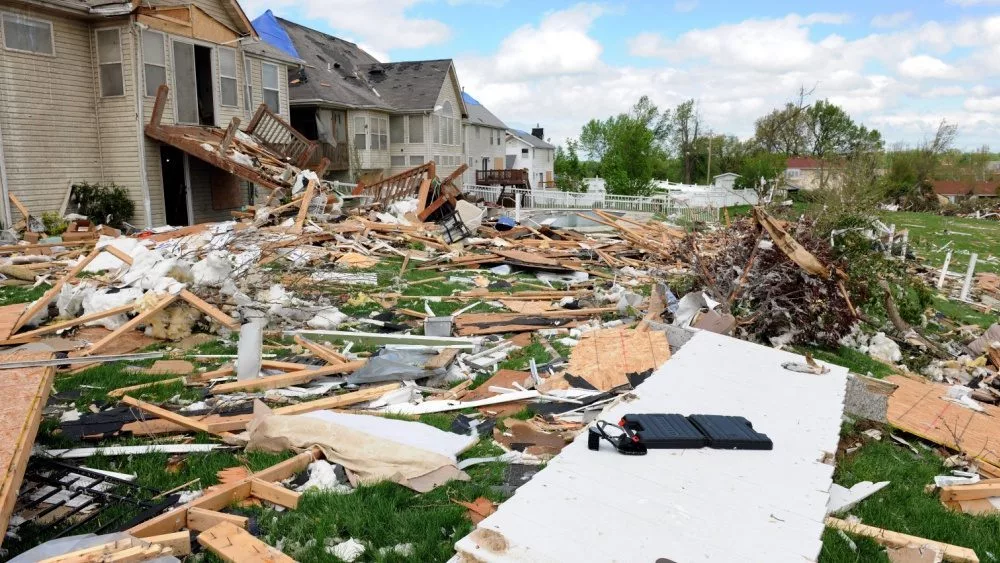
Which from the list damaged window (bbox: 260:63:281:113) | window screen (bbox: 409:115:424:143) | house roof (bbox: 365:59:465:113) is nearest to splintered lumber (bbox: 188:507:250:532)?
damaged window (bbox: 260:63:281:113)

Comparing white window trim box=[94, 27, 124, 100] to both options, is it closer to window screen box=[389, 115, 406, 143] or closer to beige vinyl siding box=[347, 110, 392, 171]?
beige vinyl siding box=[347, 110, 392, 171]

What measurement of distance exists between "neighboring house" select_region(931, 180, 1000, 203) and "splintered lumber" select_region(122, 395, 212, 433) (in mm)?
56415

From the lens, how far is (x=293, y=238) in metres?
13.6

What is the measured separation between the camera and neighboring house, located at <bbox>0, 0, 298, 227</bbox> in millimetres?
14914

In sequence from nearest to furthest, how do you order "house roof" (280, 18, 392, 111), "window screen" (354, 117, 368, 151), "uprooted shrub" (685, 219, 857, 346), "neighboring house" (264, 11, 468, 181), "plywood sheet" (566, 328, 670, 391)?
"plywood sheet" (566, 328, 670, 391) < "uprooted shrub" (685, 219, 857, 346) < "house roof" (280, 18, 392, 111) < "neighboring house" (264, 11, 468, 181) < "window screen" (354, 117, 368, 151)

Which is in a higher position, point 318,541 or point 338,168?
point 338,168

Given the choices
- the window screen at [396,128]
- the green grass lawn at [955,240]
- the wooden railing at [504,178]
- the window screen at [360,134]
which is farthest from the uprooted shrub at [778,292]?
the wooden railing at [504,178]

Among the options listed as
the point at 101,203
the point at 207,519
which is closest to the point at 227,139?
the point at 101,203

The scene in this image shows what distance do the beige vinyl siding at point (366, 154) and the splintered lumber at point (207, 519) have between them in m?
27.5

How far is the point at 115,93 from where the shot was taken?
16625mm

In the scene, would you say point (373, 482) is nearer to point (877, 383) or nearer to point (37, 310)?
point (877, 383)

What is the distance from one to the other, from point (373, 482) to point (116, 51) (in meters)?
16.1

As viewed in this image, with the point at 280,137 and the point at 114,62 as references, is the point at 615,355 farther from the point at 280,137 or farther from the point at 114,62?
the point at 280,137

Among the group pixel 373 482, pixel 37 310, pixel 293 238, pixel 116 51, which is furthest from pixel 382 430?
pixel 116 51
